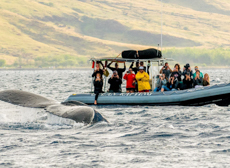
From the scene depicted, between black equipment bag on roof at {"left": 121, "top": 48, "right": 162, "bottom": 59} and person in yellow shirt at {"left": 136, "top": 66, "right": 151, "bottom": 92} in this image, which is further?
black equipment bag on roof at {"left": 121, "top": 48, "right": 162, "bottom": 59}

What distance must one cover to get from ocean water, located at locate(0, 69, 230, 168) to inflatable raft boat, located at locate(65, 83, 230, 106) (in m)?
1.78

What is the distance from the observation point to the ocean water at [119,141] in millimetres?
10141

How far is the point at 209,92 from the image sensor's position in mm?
19391

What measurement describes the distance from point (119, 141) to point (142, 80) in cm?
893

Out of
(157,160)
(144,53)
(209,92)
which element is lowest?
(157,160)

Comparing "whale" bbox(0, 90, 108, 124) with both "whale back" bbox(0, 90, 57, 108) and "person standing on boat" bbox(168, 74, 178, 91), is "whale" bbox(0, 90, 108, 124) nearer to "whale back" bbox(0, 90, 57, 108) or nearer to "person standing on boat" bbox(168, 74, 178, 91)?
"whale back" bbox(0, 90, 57, 108)

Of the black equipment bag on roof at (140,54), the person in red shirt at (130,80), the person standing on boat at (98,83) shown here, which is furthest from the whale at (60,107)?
the black equipment bag on roof at (140,54)

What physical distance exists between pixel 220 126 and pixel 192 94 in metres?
5.00

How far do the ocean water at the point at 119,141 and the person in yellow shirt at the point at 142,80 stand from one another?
324cm

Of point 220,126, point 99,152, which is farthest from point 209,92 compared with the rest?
point 99,152

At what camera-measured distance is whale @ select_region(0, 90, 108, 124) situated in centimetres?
1276

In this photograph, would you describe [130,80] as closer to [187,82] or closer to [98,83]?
[98,83]

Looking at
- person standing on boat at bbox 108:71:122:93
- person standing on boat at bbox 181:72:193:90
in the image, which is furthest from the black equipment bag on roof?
person standing on boat at bbox 181:72:193:90

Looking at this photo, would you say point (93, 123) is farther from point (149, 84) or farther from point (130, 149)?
A: point (149, 84)
